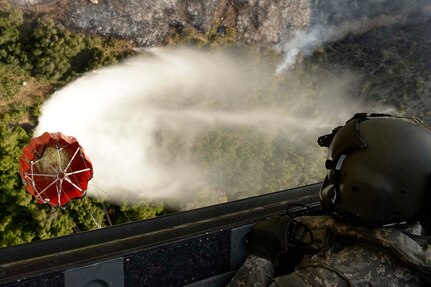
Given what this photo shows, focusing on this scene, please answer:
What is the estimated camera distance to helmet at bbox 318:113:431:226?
6.39ft

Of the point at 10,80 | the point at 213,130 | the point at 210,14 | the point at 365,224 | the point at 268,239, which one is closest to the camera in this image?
the point at 365,224

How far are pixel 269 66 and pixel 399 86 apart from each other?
334 centimetres

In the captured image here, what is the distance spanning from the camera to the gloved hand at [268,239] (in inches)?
84.4

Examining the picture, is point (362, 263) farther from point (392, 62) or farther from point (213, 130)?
point (392, 62)

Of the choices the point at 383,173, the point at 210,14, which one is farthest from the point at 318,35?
the point at 383,173

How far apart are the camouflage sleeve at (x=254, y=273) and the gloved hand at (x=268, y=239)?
0.04 m

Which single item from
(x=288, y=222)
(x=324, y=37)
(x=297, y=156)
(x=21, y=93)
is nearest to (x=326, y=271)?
(x=288, y=222)

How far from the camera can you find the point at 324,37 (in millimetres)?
10477

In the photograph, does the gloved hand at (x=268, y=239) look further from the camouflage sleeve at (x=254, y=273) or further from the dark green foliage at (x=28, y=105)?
the dark green foliage at (x=28, y=105)

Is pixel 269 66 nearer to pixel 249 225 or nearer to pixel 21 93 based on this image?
pixel 21 93

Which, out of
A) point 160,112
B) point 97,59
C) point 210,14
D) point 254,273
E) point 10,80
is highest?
point 254,273

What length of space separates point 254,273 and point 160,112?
6.79m

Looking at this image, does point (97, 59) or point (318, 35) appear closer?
point (97, 59)

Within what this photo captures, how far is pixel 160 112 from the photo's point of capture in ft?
28.3
